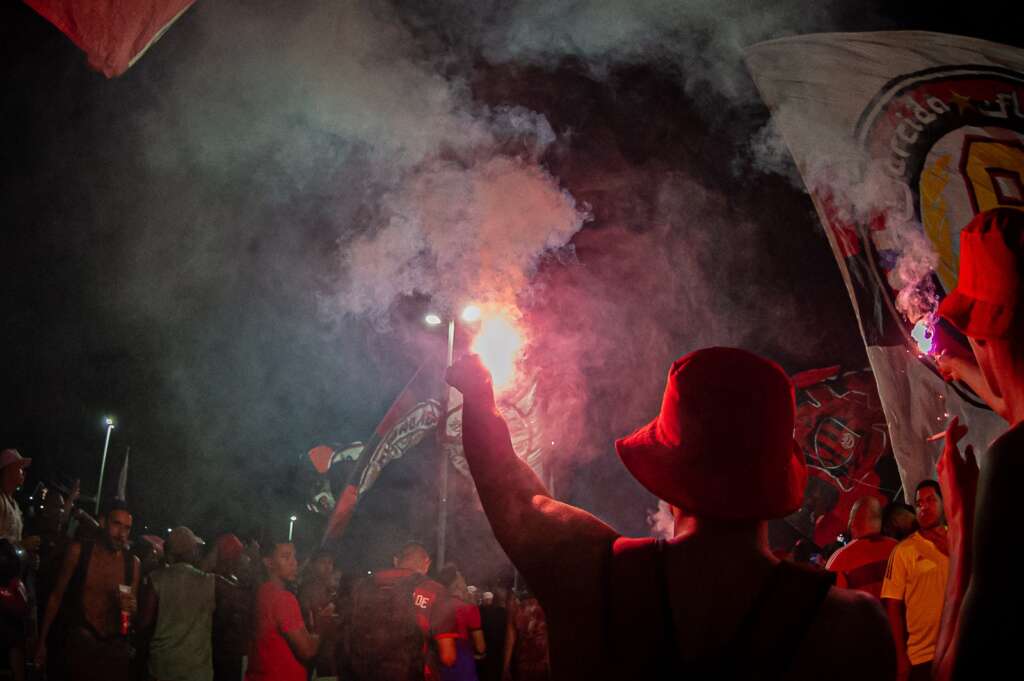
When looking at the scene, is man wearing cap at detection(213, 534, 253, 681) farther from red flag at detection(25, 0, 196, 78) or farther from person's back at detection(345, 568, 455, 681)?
red flag at detection(25, 0, 196, 78)

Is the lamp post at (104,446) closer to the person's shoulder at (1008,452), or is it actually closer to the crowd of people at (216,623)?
the crowd of people at (216,623)

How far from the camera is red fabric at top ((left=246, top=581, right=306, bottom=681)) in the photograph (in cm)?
500

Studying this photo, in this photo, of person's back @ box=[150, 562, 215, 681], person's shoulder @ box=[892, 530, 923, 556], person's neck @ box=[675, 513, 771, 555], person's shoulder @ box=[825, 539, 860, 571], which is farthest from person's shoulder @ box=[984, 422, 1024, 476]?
person's back @ box=[150, 562, 215, 681]

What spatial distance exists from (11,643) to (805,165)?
682 centimetres

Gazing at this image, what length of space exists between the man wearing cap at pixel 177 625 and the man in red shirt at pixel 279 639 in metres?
0.55

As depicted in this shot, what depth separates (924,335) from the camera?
17.1ft

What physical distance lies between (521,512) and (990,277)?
110cm

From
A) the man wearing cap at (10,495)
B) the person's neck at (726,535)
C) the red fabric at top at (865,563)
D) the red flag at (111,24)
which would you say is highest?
the red flag at (111,24)

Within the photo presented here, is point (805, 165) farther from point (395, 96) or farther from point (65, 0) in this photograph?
point (65, 0)

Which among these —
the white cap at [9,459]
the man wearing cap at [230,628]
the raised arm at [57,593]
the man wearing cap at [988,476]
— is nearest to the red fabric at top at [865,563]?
the man wearing cap at [988,476]

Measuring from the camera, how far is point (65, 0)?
2.82 meters

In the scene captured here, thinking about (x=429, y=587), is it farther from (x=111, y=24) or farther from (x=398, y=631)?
(x=111, y=24)

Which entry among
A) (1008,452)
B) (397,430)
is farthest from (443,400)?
(397,430)

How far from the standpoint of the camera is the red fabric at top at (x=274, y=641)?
16.4 feet
